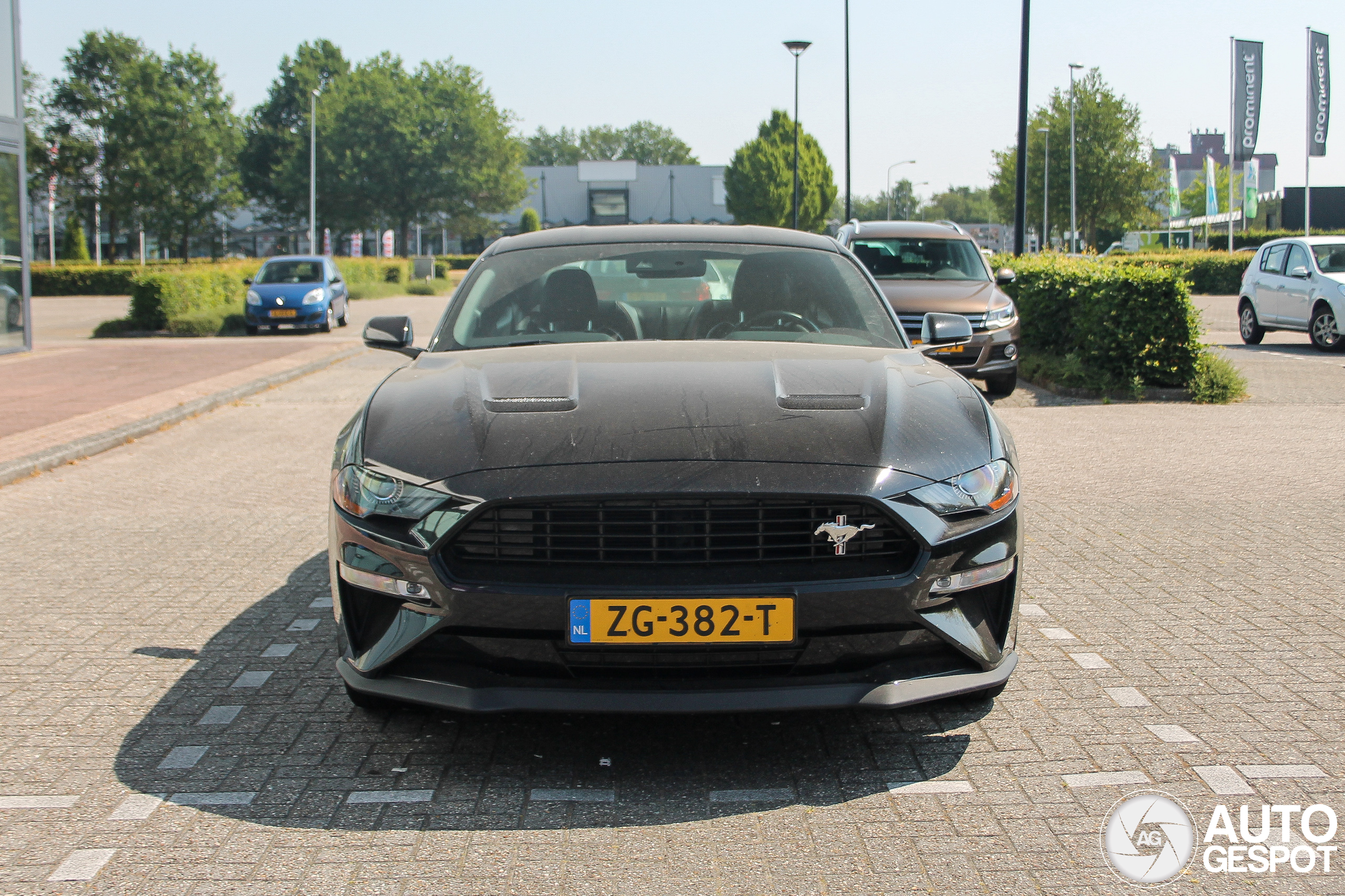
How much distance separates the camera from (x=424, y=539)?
127 inches

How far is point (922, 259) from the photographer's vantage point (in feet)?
47.4

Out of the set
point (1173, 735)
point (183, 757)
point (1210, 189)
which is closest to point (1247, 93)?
point (1210, 189)

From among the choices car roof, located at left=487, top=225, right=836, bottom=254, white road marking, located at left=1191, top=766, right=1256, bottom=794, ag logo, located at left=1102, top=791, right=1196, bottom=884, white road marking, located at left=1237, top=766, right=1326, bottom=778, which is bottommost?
ag logo, located at left=1102, top=791, right=1196, bottom=884

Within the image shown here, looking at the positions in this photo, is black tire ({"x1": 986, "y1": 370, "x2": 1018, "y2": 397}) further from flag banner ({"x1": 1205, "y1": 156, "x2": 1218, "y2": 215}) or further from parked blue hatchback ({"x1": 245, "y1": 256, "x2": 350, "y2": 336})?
flag banner ({"x1": 1205, "y1": 156, "x2": 1218, "y2": 215})

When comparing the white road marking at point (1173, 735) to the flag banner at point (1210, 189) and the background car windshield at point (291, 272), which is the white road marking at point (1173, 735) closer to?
the background car windshield at point (291, 272)

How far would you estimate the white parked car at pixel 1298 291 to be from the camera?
58.7 feet

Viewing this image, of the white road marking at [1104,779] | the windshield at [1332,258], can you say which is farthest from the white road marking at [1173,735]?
the windshield at [1332,258]

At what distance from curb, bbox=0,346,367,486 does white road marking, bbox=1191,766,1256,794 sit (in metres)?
7.61

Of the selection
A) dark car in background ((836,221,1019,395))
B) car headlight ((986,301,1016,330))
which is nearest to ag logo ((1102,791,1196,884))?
dark car in background ((836,221,1019,395))

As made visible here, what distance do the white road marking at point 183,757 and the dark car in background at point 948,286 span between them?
891 centimetres

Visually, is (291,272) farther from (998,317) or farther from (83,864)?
(83,864)

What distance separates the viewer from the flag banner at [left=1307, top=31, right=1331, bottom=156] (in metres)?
35.4

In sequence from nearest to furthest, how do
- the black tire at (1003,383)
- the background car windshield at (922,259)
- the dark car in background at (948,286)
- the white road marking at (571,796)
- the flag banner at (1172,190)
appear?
1. the white road marking at (571,796)
2. the dark car in background at (948,286)
3. the black tire at (1003,383)
4. the background car windshield at (922,259)
5. the flag banner at (1172,190)

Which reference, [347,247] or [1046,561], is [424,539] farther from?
[347,247]
